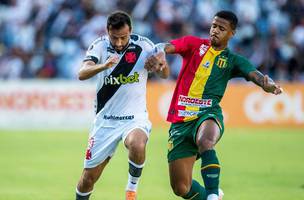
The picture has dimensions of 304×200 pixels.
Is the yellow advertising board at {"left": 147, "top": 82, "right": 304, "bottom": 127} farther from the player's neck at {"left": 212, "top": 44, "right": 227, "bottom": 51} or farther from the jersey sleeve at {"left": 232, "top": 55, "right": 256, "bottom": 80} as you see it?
the jersey sleeve at {"left": 232, "top": 55, "right": 256, "bottom": 80}

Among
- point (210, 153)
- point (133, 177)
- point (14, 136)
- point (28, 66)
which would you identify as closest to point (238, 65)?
point (210, 153)

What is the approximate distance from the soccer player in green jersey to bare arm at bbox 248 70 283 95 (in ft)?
0.04

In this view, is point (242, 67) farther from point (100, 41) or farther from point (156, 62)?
point (100, 41)

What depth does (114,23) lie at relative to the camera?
928 cm

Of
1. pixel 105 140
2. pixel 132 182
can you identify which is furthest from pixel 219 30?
pixel 132 182

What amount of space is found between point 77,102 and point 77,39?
2.61 meters

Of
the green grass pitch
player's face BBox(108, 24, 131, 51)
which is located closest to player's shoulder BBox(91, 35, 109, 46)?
player's face BBox(108, 24, 131, 51)

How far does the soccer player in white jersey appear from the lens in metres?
9.44

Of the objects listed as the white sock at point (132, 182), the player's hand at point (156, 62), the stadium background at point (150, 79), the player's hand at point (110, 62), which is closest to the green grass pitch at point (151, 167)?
the stadium background at point (150, 79)

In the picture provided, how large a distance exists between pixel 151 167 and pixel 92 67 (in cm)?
674

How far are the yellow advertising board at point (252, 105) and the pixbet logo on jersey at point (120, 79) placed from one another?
524 inches

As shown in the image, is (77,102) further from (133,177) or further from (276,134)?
(133,177)

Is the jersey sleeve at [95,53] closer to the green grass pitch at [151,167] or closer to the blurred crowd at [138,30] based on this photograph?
the green grass pitch at [151,167]

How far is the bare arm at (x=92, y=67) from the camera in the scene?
889 centimetres
